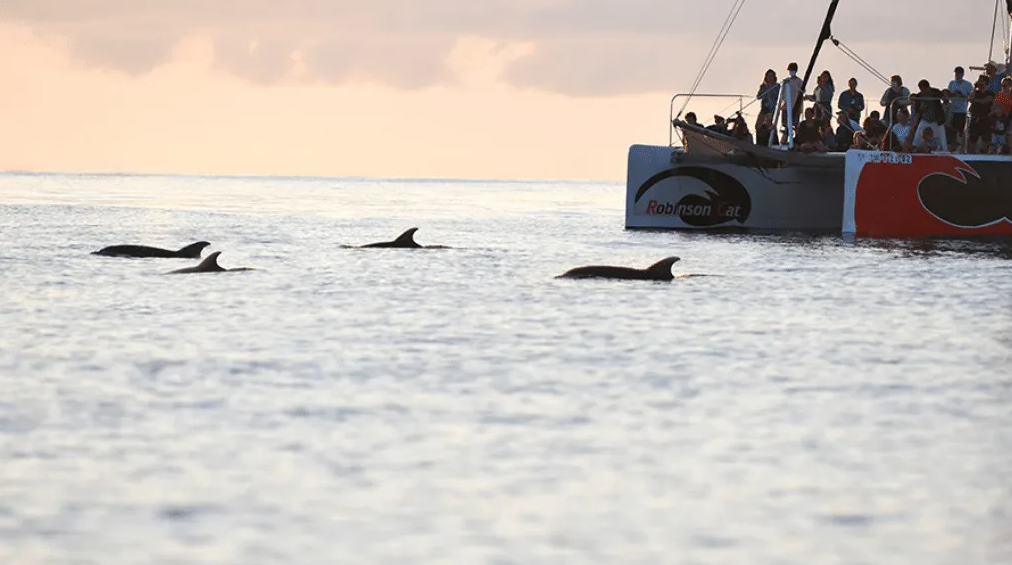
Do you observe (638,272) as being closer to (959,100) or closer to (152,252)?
(152,252)

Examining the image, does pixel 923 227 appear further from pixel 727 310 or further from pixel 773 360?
pixel 773 360

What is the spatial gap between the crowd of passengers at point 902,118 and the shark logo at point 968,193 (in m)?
0.46

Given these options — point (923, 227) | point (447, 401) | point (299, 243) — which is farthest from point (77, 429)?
point (923, 227)

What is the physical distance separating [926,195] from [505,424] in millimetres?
28624

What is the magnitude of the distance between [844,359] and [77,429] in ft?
23.2

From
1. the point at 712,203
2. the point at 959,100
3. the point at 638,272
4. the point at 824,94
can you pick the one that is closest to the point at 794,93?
the point at 824,94

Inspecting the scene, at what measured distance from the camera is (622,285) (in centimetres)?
2297

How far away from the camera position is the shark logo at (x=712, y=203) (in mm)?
41469

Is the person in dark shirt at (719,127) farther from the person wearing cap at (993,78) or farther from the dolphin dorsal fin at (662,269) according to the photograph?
the dolphin dorsal fin at (662,269)

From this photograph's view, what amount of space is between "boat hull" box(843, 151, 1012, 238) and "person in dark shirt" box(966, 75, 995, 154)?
0.41 meters

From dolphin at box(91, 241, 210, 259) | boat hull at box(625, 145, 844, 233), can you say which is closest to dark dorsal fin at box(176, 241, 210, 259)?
dolphin at box(91, 241, 210, 259)

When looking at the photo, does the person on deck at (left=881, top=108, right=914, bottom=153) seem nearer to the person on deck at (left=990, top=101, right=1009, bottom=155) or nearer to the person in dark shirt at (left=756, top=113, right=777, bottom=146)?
the person on deck at (left=990, top=101, right=1009, bottom=155)

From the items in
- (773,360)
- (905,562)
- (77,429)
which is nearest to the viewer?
(905,562)

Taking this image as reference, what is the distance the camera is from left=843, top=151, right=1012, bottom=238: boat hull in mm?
36250
